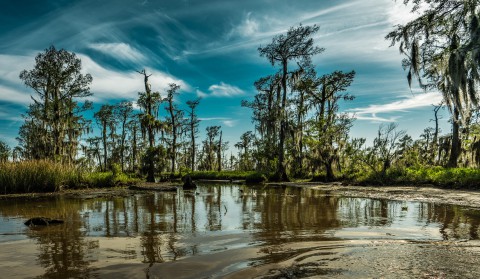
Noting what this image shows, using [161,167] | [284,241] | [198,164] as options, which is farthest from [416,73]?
[198,164]

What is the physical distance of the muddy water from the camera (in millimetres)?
3318

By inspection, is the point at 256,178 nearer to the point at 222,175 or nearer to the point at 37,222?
the point at 222,175

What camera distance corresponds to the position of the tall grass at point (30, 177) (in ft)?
46.2

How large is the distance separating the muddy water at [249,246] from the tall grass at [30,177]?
26.5ft

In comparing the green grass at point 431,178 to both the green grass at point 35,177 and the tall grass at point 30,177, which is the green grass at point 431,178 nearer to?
the green grass at point 35,177

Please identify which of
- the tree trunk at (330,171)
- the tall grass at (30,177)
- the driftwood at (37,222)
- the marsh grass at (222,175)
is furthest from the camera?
the marsh grass at (222,175)

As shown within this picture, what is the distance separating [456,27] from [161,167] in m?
23.9

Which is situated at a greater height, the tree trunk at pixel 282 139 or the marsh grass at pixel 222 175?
the tree trunk at pixel 282 139

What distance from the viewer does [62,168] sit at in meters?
16.4

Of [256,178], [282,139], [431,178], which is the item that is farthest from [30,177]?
[431,178]

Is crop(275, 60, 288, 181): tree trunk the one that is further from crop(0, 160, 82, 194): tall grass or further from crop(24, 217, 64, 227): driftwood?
crop(24, 217, 64, 227): driftwood

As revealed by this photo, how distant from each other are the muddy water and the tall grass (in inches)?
318

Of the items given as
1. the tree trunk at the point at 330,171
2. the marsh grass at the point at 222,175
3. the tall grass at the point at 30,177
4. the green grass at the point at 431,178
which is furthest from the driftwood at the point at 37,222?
the marsh grass at the point at 222,175

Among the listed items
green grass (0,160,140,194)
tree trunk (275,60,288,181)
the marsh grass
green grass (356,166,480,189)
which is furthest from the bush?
green grass (0,160,140,194)
